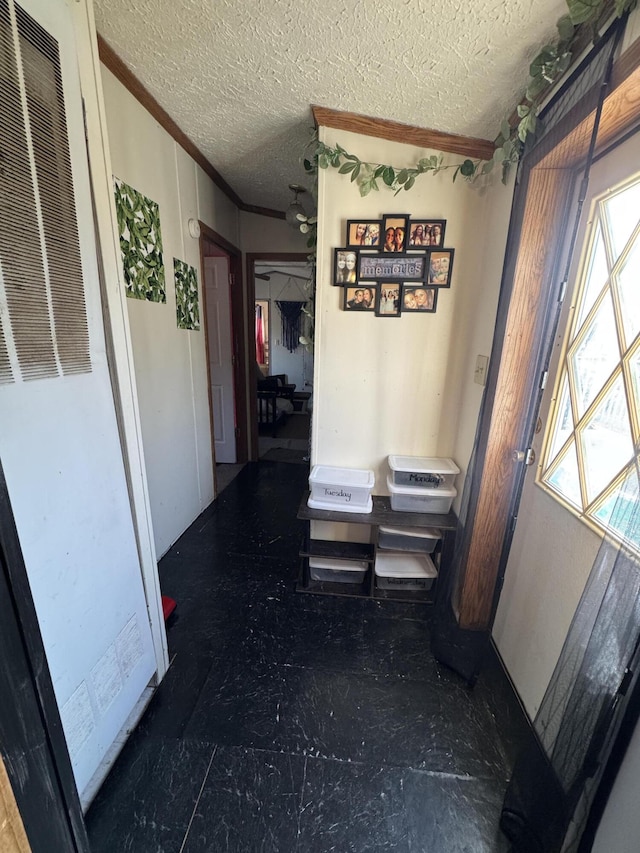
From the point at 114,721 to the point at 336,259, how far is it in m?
1.97

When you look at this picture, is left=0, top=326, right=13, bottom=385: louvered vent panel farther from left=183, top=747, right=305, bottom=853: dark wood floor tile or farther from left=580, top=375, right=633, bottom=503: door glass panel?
left=580, top=375, right=633, bottom=503: door glass panel

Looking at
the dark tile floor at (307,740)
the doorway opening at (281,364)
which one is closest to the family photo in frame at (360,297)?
the dark tile floor at (307,740)

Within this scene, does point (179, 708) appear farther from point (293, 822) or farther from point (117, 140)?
point (117, 140)

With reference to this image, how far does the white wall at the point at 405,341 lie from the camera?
5.03 feet

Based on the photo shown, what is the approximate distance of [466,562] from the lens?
1.51 meters

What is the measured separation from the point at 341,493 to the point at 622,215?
1.45 metres

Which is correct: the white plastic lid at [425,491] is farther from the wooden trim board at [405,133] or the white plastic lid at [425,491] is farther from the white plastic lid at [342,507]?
the wooden trim board at [405,133]

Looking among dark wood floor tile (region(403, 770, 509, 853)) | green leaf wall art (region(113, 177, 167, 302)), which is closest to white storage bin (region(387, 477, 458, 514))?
dark wood floor tile (region(403, 770, 509, 853))

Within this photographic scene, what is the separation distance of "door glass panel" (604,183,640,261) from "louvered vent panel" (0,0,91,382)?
150 cm

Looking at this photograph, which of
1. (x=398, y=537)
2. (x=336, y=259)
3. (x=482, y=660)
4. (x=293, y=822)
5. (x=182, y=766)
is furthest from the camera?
(x=398, y=537)

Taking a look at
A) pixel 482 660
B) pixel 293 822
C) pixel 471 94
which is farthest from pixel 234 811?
pixel 471 94

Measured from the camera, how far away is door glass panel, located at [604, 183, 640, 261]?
93cm

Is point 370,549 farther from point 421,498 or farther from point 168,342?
point 168,342

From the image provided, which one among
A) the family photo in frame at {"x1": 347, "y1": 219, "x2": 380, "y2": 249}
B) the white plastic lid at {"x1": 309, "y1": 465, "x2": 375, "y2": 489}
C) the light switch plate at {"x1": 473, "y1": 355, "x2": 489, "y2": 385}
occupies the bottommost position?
the white plastic lid at {"x1": 309, "y1": 465, "x2": 375, "y2": 489}
